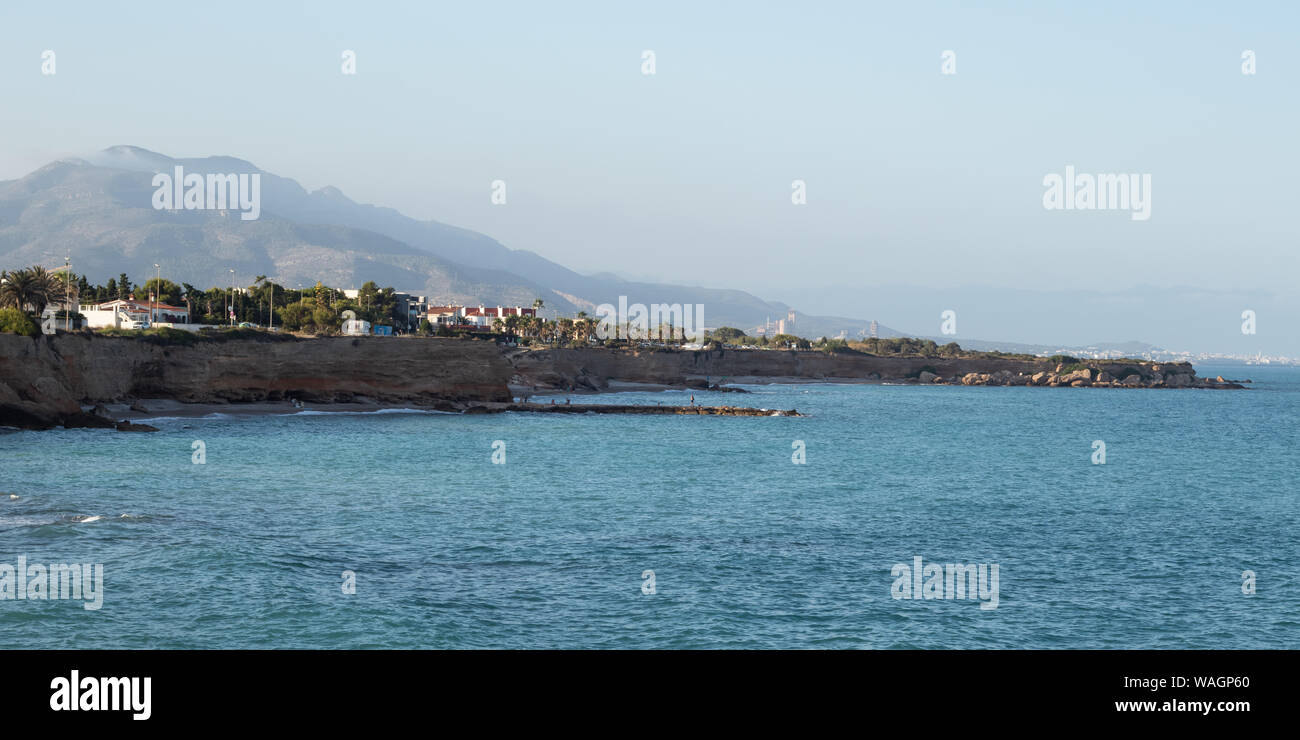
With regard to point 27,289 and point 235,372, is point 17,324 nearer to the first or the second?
point 27,289

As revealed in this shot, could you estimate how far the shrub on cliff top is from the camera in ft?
218

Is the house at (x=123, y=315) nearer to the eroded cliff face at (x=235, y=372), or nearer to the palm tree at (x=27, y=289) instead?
the palm tree at (x=27, y=289)

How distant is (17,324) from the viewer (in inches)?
2645

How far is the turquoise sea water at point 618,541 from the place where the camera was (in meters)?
22.9

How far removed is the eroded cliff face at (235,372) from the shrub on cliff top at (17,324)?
1163 millimetres

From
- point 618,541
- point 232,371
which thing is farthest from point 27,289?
point 618,541

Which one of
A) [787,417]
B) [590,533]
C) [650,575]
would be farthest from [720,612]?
[787,417]

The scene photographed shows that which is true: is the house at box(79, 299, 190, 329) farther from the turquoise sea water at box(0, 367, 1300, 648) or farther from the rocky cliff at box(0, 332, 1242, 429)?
the turquoise sea water at box(0, 367, 1300, 648)

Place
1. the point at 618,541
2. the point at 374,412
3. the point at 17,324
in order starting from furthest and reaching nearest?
the point at 374,412, the point at 17,324, the point at 618,541

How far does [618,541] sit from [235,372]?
63164 millimetres

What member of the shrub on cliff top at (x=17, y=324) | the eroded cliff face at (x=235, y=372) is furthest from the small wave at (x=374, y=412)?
the shrub on cliff top at (x=17, y=324)

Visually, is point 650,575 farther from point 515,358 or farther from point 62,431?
point 515,358

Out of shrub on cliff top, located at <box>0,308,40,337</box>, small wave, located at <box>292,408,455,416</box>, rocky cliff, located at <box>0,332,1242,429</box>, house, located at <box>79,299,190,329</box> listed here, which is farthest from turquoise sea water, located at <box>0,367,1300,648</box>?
house, located at <box>79,299,190,329</box>
